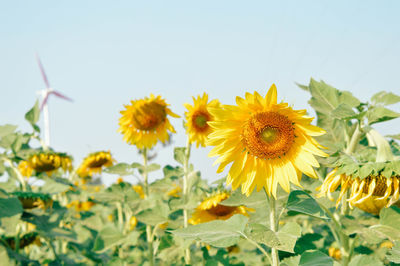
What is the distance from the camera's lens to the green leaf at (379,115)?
5.07 feet

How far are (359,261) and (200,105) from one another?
170 centimetres

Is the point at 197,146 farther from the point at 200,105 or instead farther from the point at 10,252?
the point at 10,252

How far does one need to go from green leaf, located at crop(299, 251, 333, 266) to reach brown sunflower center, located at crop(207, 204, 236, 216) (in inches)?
38.4

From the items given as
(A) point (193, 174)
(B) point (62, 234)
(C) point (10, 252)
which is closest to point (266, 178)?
(A) point (193, 174)

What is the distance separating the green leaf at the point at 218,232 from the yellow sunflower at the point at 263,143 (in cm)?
15

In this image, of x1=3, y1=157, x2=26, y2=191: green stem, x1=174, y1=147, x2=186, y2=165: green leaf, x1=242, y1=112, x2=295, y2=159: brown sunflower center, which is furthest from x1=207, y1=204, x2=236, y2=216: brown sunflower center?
x1=3, y1=157, x2=26, y2=191: green stem

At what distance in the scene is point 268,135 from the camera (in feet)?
4.99

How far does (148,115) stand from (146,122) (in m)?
0.06

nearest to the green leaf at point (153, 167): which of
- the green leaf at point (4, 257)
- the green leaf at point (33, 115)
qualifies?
the green leaf at point (4, 257)

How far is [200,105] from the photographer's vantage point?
2.86 m

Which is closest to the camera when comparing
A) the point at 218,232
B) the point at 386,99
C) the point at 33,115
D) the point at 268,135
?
the point at 218,232

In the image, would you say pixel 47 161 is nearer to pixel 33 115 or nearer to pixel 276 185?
pixel 33 115

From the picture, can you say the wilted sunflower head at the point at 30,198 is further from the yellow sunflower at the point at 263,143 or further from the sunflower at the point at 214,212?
the yellow sunflower at the point at 263,143

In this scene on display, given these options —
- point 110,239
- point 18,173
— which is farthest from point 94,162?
point 110,239
